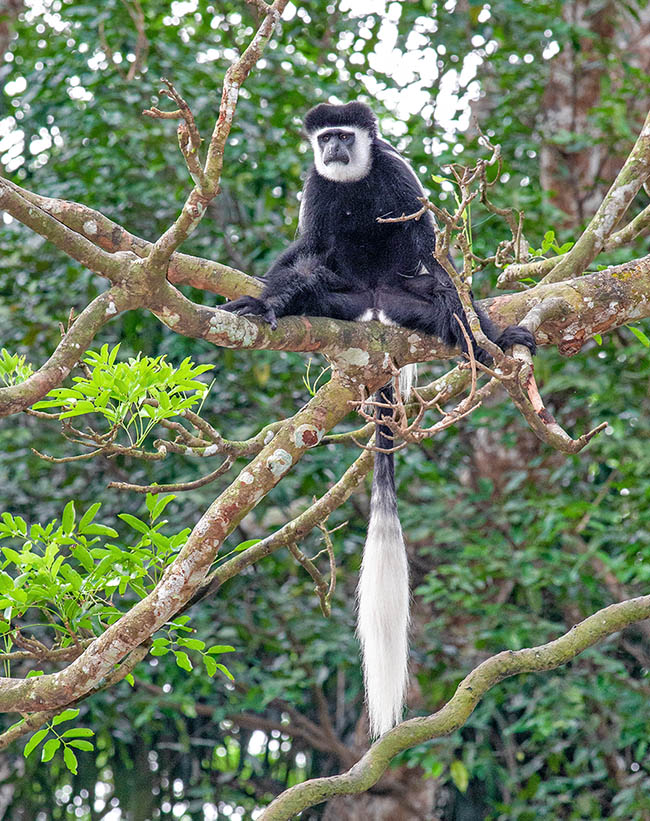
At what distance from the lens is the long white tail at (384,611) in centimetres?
211

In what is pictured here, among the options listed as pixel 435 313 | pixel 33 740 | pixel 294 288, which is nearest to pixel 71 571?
pixel 33 740

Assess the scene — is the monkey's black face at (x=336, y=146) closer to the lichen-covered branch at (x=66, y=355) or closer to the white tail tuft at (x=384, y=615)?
the white tail tuft at (x=384, y=615)

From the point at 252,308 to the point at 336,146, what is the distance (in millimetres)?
1059

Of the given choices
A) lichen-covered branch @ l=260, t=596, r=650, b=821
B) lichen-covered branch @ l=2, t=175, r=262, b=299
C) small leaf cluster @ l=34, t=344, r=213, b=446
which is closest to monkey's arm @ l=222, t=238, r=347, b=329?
lichen-covered branch @ l=2, t=175, r=262, b=299

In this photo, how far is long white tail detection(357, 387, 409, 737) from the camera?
2113 millimetres

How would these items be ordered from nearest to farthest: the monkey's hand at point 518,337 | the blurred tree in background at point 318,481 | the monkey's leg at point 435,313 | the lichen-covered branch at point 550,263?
the monkey's hand at point 518,337 → the monkey's leg at point 435,313 → the lichen-covered branch at point 550,263 → the blurred tree in background at point 318,481

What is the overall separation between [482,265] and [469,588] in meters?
1.12

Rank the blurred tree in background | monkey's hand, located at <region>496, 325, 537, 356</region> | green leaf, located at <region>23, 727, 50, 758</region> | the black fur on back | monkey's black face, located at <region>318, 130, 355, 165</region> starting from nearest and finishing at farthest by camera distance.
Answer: green leaf, located at <region>23, 727, 50, 758</region> → monkey's hand, located at <region>496, 325, 537, 356</region> → the black fur on back → monkey's black face, located at <region>318, 130, 355, 165</region> → the blurred tree in background

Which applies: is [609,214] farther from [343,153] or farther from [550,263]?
[343,153]

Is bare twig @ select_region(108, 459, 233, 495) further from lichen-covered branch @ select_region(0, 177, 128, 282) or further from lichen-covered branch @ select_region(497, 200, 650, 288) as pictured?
lichen-covered branch @ select_region(497, 200, 650, 288)

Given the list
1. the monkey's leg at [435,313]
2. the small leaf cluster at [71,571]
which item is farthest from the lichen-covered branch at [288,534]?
the monkey's leg at [435,313]

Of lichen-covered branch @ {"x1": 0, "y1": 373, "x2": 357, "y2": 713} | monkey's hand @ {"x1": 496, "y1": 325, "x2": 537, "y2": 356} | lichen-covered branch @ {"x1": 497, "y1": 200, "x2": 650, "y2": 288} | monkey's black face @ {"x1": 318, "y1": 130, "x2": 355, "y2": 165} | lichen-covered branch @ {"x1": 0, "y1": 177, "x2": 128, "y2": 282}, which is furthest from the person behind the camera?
monkey's black face @ {"x1": 318, "y1": 130, "x2": 355, "y2": 165}

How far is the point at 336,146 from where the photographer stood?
269cm

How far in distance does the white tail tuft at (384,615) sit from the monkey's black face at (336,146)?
0.91 meters
